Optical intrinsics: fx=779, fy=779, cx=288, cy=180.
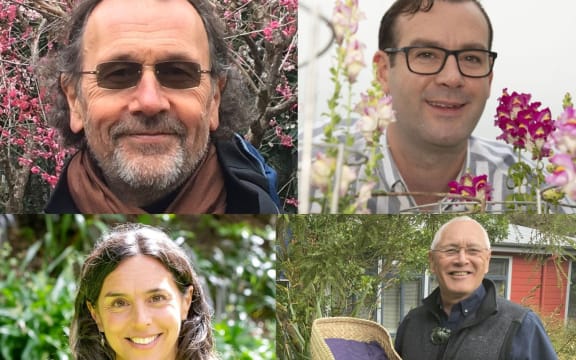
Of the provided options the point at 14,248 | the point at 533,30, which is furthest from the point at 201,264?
the point at 533,30

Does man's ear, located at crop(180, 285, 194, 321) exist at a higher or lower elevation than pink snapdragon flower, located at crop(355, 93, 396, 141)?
lower

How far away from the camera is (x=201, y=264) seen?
16.0 feet

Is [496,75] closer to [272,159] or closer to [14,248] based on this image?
[272,159]

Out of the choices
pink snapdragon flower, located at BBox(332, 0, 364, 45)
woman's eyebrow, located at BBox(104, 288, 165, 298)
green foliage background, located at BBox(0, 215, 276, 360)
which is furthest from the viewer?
green foliage background, located at BBox(0, 215, 276, 360)

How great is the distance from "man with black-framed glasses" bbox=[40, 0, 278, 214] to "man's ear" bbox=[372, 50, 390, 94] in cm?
66

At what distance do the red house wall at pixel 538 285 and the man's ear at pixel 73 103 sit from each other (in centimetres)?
217

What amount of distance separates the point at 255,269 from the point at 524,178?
1.97 meters

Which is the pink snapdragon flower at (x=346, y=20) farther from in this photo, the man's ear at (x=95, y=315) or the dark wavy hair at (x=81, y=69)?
the man's ear at (x=95, y=315)

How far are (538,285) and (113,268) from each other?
1.98m

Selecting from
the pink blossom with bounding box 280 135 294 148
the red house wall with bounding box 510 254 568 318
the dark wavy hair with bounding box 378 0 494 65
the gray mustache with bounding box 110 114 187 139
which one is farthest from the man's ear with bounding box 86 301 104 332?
the red house wall with bounding box 510 254 568 318

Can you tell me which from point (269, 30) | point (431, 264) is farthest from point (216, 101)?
point (431, 264)

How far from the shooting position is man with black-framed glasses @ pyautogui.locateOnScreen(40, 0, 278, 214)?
3.59m

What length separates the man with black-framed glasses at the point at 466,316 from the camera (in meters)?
3.58

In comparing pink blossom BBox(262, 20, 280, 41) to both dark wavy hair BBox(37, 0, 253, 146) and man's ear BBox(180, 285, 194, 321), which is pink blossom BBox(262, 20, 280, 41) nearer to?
dark wavy hair BBox(37, 0, 253, 146)
